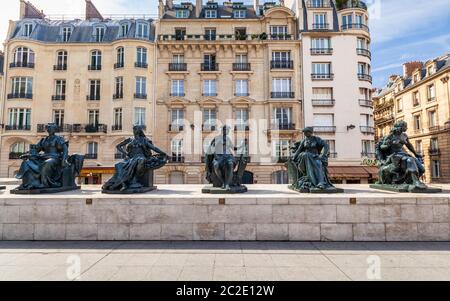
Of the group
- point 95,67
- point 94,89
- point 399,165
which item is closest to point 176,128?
point 94,89

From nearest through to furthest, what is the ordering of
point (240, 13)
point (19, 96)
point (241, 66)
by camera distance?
point (19, 96), point (241, 66), point (240, 13)

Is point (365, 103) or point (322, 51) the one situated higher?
point (322, 51)

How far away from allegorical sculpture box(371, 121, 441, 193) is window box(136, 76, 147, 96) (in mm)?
22635

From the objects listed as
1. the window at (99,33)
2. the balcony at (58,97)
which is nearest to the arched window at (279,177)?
the balcony at (58,97)

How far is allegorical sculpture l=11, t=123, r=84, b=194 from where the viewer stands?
23.7 ft

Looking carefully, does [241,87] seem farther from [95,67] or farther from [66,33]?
[66,33]

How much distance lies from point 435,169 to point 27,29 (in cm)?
4635

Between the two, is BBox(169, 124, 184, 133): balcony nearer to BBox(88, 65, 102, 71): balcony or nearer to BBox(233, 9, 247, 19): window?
BBox(88, 65, 102, 71): balcony

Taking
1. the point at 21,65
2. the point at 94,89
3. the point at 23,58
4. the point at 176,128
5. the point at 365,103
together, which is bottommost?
the point at 176,128

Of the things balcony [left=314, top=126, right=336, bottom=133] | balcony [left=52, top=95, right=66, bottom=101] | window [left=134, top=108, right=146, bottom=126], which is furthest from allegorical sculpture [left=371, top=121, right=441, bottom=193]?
balcony [left=52, top=95, right=66, bottom=101]

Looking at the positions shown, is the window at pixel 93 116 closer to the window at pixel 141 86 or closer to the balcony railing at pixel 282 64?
the window at pixel 141 86

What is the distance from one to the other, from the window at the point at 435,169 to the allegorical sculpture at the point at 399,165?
28.4 metres

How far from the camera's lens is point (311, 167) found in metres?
7.42

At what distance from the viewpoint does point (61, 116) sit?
85.3 ft
